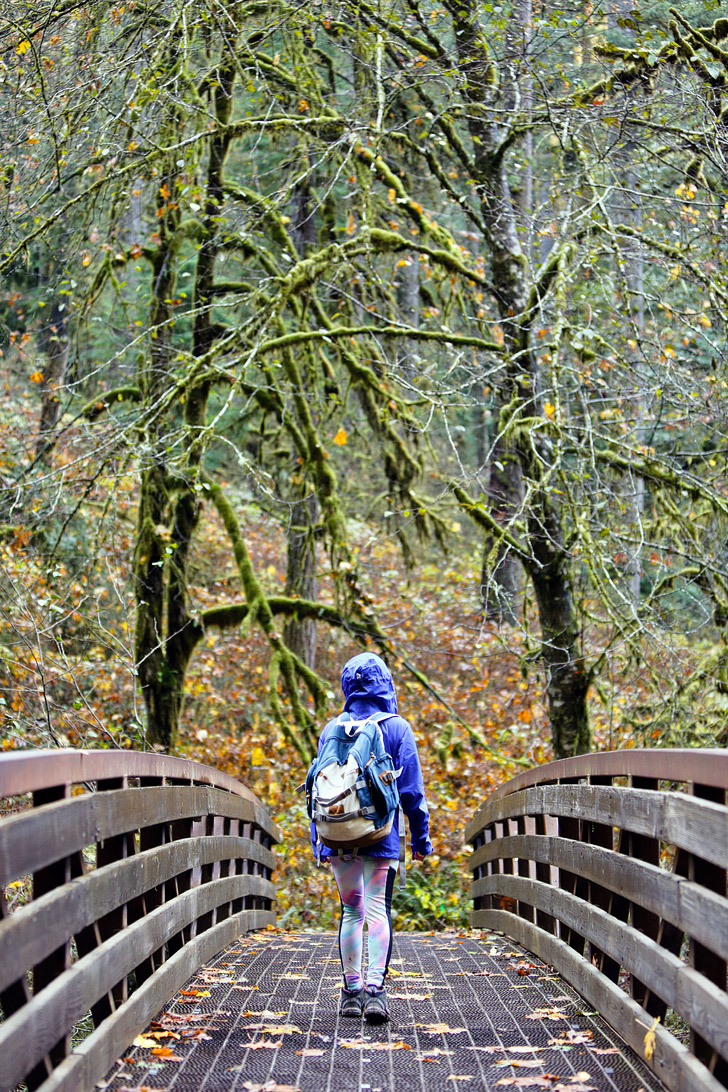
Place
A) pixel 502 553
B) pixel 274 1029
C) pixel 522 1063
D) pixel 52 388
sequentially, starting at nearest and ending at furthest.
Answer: pixel 522 1063 → pixel 274 1029 → pixel 52 388 → pixel 502 553

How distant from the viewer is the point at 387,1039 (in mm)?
4785

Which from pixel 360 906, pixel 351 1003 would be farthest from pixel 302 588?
pixel 351 1003

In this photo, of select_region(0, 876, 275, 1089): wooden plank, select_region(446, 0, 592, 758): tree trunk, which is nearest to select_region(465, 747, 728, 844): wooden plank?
select_region(0, 876, 275, 1089): wooden plank

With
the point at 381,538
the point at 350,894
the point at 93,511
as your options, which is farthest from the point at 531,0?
the point at 381,538

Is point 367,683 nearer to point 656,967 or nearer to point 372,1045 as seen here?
point 372,1045

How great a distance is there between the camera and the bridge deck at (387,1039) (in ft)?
13.0

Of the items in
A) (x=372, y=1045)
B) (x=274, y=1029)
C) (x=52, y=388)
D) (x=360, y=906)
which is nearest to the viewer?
(x=372, y=1045)

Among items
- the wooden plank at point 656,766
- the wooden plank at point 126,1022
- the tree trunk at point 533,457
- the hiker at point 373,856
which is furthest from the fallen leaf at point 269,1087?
the tree trunk at point 533,457

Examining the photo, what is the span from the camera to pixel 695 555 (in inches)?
391

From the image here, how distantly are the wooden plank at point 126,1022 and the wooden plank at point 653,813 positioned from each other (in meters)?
2.11

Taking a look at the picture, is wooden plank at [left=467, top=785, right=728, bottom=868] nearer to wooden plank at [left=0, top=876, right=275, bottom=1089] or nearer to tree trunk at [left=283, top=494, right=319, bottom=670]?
wooden plank at [left=0, top=876, right=275, bottom=1089]

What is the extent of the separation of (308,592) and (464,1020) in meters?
10.5

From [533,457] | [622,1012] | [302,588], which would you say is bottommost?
[622,1012]

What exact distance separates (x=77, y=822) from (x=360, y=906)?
87.6 inches
